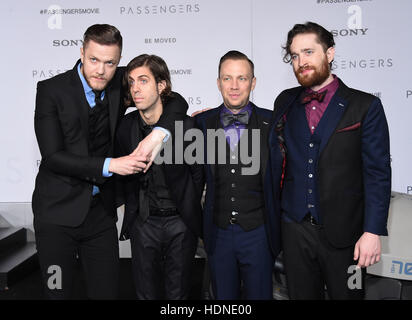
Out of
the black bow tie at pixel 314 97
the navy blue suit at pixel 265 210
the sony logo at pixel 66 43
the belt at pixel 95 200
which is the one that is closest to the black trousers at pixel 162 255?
the navy blue suit at pixel 265 210

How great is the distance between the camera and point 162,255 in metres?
2.34

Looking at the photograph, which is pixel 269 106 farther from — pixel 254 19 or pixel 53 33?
pixel 53 33

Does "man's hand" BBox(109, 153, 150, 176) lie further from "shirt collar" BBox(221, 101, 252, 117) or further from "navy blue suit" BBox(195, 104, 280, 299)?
"shirt collar" BBox(221, 101, 252, 117)

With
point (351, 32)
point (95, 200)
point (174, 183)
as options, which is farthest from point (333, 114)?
point (351, 32)

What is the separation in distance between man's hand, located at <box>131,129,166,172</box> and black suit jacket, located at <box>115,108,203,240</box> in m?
0.12

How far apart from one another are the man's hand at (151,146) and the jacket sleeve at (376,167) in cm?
100

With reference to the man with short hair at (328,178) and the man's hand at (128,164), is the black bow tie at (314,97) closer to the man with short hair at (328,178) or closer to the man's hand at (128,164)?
the man with short hair at (328,178)

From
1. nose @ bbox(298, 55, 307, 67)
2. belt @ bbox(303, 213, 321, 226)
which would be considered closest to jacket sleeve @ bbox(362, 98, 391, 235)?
belt @ bbox(303, 213, 321, 226)

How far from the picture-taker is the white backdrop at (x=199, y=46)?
14.0ft

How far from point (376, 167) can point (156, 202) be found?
1145 mm

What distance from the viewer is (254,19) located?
438 centimetres

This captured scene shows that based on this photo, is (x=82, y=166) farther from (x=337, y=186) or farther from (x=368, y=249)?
(x=368, y=249)

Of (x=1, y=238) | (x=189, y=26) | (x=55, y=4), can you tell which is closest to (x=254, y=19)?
(x=189, y=26)
